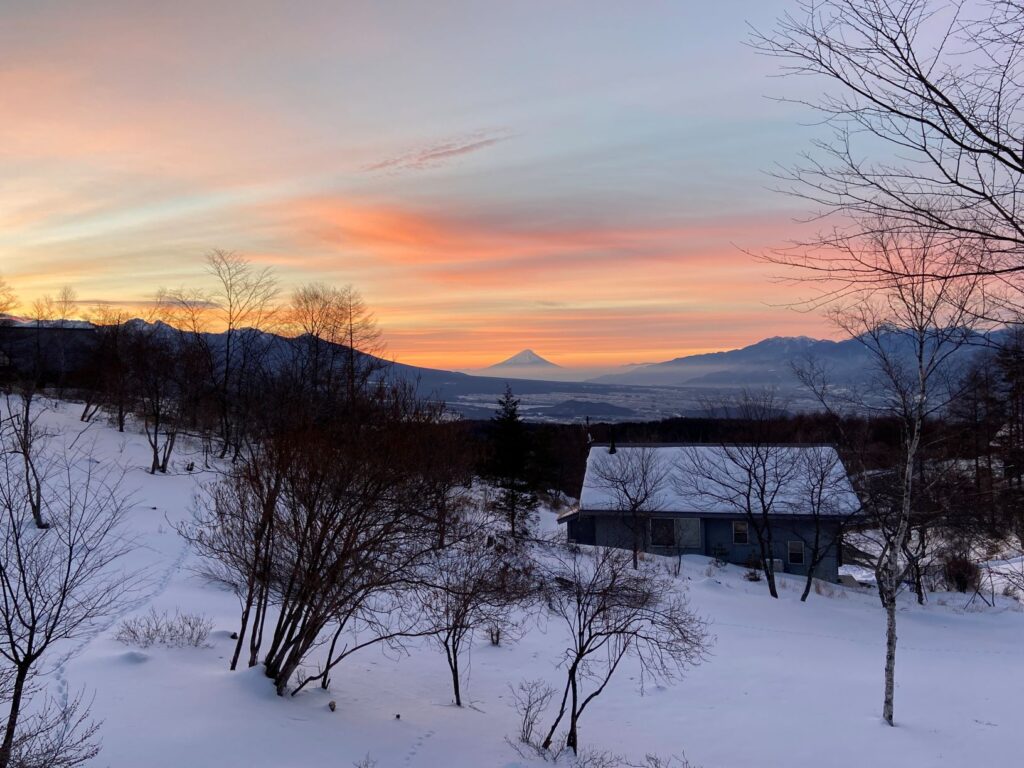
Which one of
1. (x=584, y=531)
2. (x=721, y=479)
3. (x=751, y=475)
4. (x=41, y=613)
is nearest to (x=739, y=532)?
(x=721, y=479)

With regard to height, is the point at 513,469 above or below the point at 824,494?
below

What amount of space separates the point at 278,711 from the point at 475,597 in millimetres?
3840

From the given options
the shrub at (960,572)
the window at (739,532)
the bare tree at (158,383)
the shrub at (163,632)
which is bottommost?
the shrub at (960,572)

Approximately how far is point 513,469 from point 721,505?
1170 cm

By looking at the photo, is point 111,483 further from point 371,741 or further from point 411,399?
point 371,741

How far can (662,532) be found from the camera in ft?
116

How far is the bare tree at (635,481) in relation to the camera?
34188 mm

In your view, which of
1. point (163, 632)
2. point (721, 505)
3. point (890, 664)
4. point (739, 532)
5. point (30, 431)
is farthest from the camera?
point (739, 532)

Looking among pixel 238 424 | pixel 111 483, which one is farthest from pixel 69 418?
pixel 111 483

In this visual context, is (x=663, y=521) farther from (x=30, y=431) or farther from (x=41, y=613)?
(x=41, y=613)

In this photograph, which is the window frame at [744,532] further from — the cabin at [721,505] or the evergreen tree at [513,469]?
the evergreen tree at [513,469]

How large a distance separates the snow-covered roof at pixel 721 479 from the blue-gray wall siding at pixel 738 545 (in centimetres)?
108

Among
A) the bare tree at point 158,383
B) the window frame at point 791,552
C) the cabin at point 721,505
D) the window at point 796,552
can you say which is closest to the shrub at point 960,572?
the cabin at point 721,505

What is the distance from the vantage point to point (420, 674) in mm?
17359
